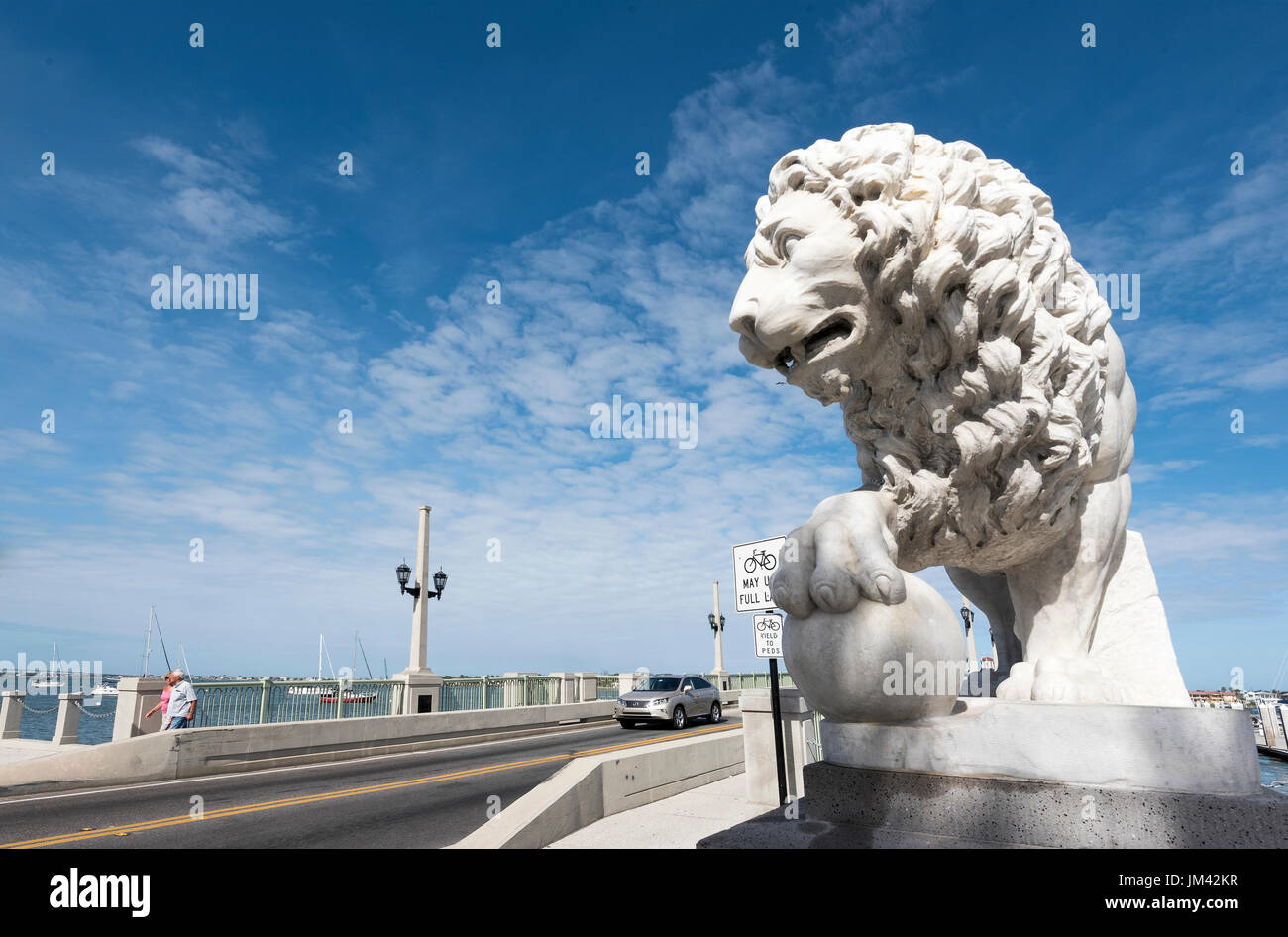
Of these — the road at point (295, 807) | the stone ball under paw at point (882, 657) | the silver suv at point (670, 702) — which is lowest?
the silver suv at point (670, 702)

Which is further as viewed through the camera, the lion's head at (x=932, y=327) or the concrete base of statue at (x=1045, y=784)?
the lion's head at (x=932, y=327)

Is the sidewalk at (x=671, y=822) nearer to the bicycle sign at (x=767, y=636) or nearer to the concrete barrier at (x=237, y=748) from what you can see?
the bicycle sign at (x=767, y=636)

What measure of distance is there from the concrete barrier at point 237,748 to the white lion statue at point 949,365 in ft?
40.0

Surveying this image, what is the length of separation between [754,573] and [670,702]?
499 inches

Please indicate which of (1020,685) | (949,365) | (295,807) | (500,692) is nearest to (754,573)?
(1020,685)

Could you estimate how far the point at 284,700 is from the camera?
1359cm

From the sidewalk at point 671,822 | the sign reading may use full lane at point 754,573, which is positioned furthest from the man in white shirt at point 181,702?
the sign reading may use full lane at point 754,573

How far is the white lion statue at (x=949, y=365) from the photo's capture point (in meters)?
Result: 2.37

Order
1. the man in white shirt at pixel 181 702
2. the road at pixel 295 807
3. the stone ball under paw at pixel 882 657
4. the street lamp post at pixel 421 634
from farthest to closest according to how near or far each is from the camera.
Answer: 1. the street lamp post at pixel 421 634
2. the man in white shirt at pixel 181 702
3. the road at pixel 295 807
4. the stone ball under paw at pixel 882 657
